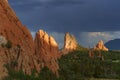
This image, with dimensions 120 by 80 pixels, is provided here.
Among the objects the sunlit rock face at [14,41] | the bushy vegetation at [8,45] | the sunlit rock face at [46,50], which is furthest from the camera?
the sunlit rock face at [46,50]

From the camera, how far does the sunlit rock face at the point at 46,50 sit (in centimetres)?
8959

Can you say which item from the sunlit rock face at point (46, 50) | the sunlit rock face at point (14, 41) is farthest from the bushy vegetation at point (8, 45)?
the sunlit rock face at point (46, 50)

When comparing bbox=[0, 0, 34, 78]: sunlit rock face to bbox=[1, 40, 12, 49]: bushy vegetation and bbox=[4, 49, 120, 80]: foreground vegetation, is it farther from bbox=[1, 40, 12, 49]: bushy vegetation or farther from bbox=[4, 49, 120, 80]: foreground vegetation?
bbox=[4, 49, 120, 80]: foreground vegetation

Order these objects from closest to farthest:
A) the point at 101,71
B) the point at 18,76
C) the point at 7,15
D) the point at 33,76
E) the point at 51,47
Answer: the point at 18,76 → the point at 33,76 → the point at 7,15 → the point at 51,47 → the point at 101,71

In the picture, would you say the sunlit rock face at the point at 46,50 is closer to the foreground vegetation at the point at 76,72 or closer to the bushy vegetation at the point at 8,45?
the foreground vegetation at the point at 76,72

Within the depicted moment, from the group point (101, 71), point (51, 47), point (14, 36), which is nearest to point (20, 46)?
point (14, 36)

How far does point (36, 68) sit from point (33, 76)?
3710 mm

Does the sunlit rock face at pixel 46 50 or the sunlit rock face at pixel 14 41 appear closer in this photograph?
the sunlit rock face at pixel 14 41

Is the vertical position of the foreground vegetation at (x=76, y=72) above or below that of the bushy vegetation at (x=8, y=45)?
below

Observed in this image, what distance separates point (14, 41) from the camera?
80562 mm

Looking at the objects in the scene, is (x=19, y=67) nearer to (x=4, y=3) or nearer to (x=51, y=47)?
(x=4, y=3)

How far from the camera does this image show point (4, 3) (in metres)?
85.1

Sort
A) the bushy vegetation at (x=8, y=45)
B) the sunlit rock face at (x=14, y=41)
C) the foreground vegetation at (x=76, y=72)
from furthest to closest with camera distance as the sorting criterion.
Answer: the bushy vegetation at (x=8, y=45) < the sunlit rock face at (x=14, y=41) < the foreground vegetation at (x=76, y=72)

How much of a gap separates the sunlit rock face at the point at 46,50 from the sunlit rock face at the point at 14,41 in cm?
512
